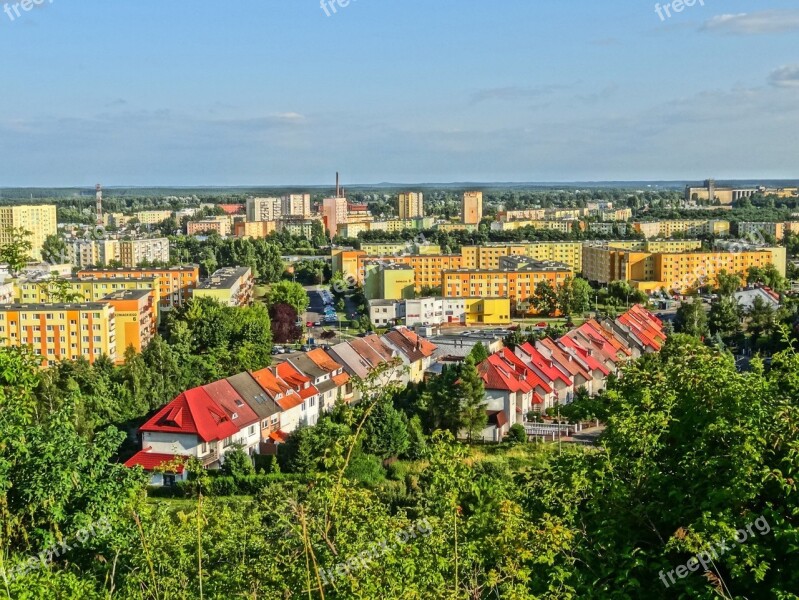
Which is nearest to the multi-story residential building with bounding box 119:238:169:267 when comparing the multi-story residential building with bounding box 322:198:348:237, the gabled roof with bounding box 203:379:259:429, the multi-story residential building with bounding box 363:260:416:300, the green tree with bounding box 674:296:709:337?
the multi-story residential building with bounding box 363:260:416:300

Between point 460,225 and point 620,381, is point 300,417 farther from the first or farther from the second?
point 460,225

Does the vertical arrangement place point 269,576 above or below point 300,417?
above

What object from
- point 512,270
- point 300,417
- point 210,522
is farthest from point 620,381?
point 512,270

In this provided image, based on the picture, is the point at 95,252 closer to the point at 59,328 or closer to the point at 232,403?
the point at 59,328

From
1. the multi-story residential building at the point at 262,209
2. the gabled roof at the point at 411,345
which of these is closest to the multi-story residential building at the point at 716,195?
the multi-story residential building at the point at 262,209

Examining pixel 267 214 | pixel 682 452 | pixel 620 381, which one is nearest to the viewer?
pixel 682 452

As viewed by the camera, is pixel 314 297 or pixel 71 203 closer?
pixel 314 297

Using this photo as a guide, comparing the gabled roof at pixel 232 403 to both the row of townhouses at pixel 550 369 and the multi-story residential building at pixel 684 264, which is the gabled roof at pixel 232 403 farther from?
the multi-story residential building at pixel 684 264

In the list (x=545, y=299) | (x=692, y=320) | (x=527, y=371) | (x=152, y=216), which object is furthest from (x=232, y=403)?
(x=152, y=216)
